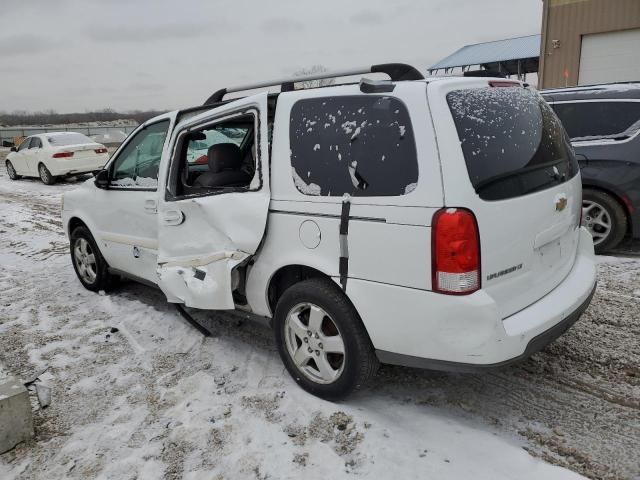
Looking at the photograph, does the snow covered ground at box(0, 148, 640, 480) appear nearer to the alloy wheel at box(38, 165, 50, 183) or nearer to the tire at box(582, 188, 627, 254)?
the tire at box(582, 188, 627, 254)

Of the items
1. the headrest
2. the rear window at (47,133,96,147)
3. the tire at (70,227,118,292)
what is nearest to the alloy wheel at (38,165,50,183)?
the rear window at (47,133,96,147)

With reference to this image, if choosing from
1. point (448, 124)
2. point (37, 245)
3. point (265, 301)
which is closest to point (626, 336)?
Result: point (448, 124)

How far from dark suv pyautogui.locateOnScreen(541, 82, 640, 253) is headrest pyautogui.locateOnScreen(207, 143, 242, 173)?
3860 mm

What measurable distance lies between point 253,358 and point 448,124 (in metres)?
2.23

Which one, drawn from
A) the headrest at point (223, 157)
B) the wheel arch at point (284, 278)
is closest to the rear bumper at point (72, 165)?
the headrest at point (223, 157)

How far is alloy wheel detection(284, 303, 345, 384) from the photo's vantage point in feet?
9.70

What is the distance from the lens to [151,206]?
4.14 meters

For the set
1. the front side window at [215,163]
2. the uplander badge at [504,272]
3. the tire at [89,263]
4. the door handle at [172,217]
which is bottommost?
the tire at [89,263]

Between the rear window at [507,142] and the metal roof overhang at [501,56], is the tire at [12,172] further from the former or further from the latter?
the metal roof overhang at [501,56]

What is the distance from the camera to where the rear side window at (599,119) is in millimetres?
5434

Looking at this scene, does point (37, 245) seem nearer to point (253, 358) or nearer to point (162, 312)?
point (162, 312)

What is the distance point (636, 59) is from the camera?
1384 centimetres

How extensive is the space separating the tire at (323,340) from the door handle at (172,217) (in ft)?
3.60

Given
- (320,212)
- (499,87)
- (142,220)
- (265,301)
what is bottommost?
(265,301)
